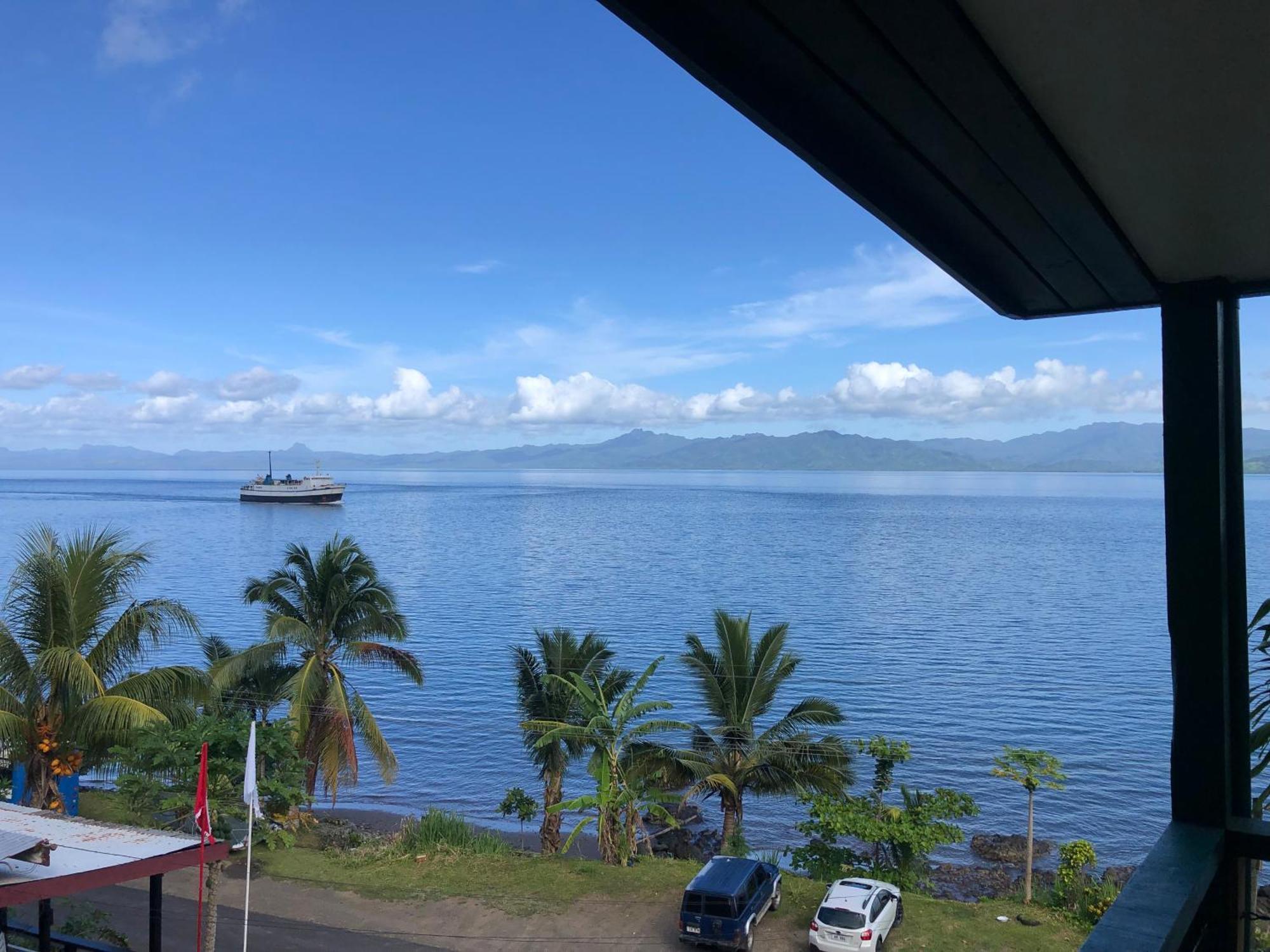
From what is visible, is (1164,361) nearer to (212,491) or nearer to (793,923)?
(793,923)

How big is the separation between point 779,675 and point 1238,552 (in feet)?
48.1

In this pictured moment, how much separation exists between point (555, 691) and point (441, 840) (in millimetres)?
3181

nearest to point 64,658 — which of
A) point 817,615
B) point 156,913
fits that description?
point 156,913

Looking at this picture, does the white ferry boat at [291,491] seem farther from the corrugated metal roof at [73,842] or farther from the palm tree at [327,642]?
the corrugated metal roof at [73,842]

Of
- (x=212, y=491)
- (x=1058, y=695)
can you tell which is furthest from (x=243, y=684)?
(x=212, y=491)

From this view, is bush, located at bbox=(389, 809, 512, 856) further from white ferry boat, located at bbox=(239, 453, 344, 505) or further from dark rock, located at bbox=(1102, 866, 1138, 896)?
white ferry boat, located at bbox=(239, 453, 344, 505)

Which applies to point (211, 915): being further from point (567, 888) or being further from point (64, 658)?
point (567, 888)

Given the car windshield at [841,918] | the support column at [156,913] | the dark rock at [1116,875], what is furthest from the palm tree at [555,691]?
the support column at [156,913]

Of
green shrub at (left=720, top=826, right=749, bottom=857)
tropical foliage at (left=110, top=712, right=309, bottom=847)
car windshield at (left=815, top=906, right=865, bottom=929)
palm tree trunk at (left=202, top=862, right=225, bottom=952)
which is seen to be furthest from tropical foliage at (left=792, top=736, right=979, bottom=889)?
palm tree trunk at (left=202, top=862, right=225, bottom=952)

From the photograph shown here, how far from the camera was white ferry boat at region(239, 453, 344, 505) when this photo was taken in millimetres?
102250

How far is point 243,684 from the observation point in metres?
16.2

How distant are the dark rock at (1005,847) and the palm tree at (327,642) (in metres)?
12.2

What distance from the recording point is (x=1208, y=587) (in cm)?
186

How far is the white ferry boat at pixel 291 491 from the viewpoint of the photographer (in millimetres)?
102250
